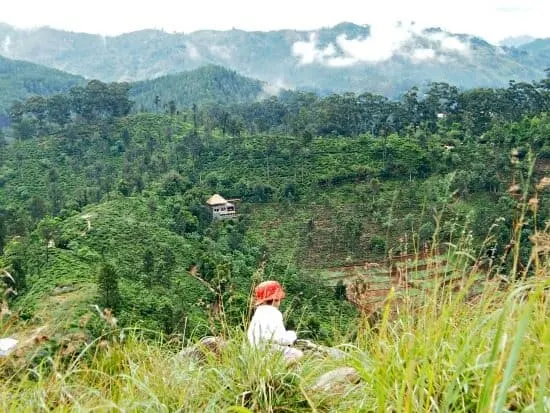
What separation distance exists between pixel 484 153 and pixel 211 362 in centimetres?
3486

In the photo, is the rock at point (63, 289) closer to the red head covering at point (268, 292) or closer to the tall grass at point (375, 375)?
the red head covering at point (268, 292)

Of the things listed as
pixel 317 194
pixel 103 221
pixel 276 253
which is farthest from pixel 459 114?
pixel 103 221

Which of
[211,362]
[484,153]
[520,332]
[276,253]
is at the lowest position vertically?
[276,253]

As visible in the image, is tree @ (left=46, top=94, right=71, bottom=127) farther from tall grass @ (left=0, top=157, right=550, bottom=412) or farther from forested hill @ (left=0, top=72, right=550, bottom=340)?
tall grass @ (left=0, top=157, right=550, bottom=412)

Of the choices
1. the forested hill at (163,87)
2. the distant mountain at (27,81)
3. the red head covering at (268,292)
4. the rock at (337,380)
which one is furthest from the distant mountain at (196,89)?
the rock at (337,380)

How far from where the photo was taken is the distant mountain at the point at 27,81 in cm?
10497

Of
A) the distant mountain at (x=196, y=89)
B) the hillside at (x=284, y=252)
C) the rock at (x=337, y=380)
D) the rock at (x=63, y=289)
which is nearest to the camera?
the hillside at (x=284, y=252)

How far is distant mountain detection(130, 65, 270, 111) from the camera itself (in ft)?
329

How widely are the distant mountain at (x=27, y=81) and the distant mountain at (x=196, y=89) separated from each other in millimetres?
19548

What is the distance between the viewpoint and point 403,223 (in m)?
28.4

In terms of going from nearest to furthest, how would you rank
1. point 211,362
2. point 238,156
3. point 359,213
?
1. point 211,362
2. point 359,213
3. point 238,156

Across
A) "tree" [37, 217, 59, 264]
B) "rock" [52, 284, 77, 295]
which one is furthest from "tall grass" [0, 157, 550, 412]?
"tree" [37, 217, 59, 264]

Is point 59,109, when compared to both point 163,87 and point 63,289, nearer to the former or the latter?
point 63,289

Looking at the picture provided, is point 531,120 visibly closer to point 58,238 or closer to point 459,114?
point 459,114
